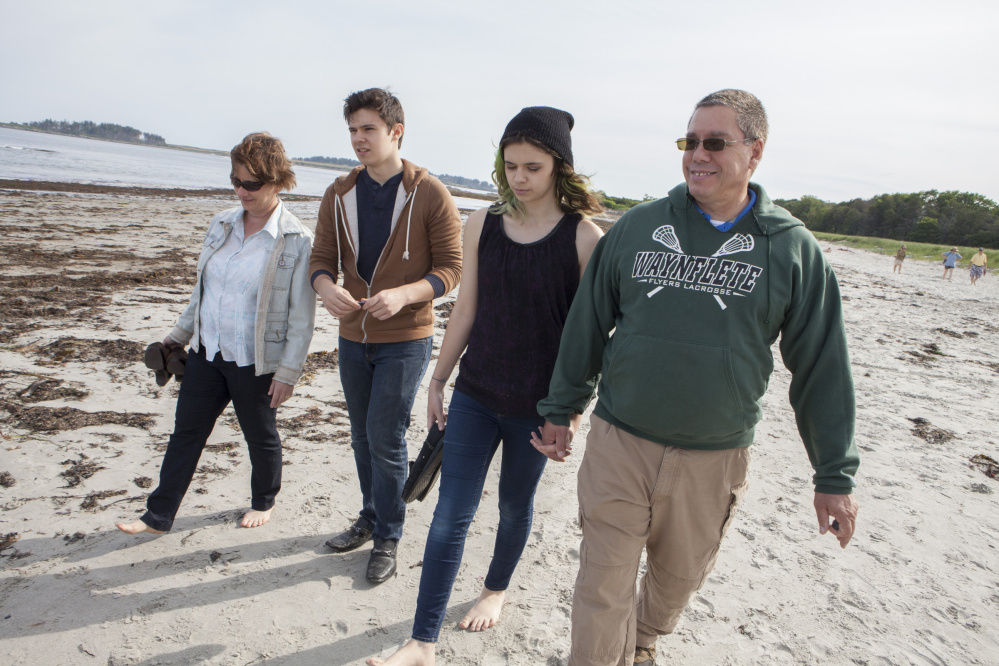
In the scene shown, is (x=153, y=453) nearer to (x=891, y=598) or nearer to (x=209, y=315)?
(x=209, y=315)

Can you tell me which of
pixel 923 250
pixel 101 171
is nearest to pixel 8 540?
pixel 101 171

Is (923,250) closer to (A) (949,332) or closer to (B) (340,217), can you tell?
(A) (949,332)

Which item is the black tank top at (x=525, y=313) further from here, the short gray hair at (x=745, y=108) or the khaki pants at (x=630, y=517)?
the short gray hair at (x=745, y=108)

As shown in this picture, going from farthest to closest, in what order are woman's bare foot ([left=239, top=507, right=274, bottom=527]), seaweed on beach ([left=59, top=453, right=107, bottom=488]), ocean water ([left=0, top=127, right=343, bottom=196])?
ocean water ([left=0, top=127, right=343, bottom=196]) < seaweed on beach ([left=59, top=453, right=107, bottom=488]) < woman's bare foot ([left=239, top=507, right=274, bottom=527])

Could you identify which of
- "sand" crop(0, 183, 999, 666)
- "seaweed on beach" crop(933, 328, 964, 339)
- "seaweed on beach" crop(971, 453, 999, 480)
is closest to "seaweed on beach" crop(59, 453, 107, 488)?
"sand" crop(0, 183, 999, 666)

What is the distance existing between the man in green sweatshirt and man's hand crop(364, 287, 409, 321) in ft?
2.73

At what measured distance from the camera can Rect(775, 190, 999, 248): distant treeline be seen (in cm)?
6581

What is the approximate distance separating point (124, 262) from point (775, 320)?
10.8 meters

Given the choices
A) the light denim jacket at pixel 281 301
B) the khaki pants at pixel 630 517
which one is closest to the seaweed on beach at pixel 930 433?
the khaki pants at pixel 630 517

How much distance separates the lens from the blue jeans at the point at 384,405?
9.16 ft

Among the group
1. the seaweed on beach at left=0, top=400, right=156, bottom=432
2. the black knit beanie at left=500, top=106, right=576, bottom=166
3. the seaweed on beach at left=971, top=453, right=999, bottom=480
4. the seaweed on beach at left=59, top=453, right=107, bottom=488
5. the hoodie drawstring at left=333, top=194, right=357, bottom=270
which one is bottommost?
the seaweed on beach at left=59, top=453, right=107, bottom=488

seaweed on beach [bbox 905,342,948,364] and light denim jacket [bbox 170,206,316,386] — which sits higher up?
light denim jacket [bbox 170,206,316,386]

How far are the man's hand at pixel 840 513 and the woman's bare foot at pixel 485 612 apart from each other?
4.73 feet

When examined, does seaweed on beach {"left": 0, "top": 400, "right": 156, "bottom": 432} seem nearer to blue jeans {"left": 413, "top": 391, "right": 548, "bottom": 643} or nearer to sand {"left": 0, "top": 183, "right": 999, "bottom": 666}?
sand {"left": 0, "top": 183, "right": 999, "bottom": 666}
